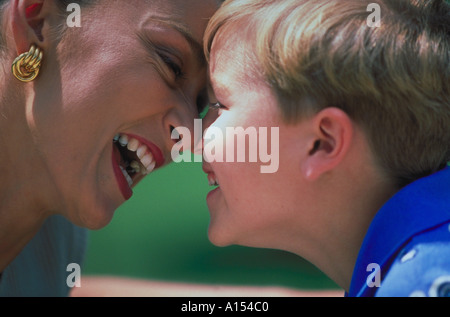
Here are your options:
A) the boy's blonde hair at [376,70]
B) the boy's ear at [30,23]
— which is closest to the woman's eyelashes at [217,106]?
the boy's blonde hair at [376,70]

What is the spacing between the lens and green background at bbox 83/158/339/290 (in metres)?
3.37

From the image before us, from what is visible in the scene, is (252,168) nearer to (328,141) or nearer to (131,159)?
(328,141)

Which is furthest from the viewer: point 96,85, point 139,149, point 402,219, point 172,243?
point 172,243

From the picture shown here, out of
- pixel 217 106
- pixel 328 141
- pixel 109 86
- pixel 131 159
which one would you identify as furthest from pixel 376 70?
pixel 131 159

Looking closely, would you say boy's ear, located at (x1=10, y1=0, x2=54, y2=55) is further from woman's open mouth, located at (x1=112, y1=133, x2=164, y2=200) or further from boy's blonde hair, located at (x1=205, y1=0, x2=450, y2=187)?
boy's blonde hair, located at (x1=205, y1=0, x2=450, y2=187)

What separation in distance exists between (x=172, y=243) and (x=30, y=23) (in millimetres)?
2047

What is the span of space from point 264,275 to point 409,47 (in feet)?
7.55

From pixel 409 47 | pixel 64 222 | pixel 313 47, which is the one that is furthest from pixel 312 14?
pixel 64 222

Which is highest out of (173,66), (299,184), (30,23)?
(30,23)

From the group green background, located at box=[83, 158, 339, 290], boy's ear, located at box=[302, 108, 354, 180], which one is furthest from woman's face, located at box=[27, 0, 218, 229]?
green background, located at box=[83, 158, 339, 290]

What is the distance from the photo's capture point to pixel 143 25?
148cm

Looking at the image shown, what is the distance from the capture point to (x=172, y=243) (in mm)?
3383

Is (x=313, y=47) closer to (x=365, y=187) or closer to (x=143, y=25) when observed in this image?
(x=365, y=187)

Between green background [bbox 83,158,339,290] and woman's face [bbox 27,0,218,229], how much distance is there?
71.6 inches
